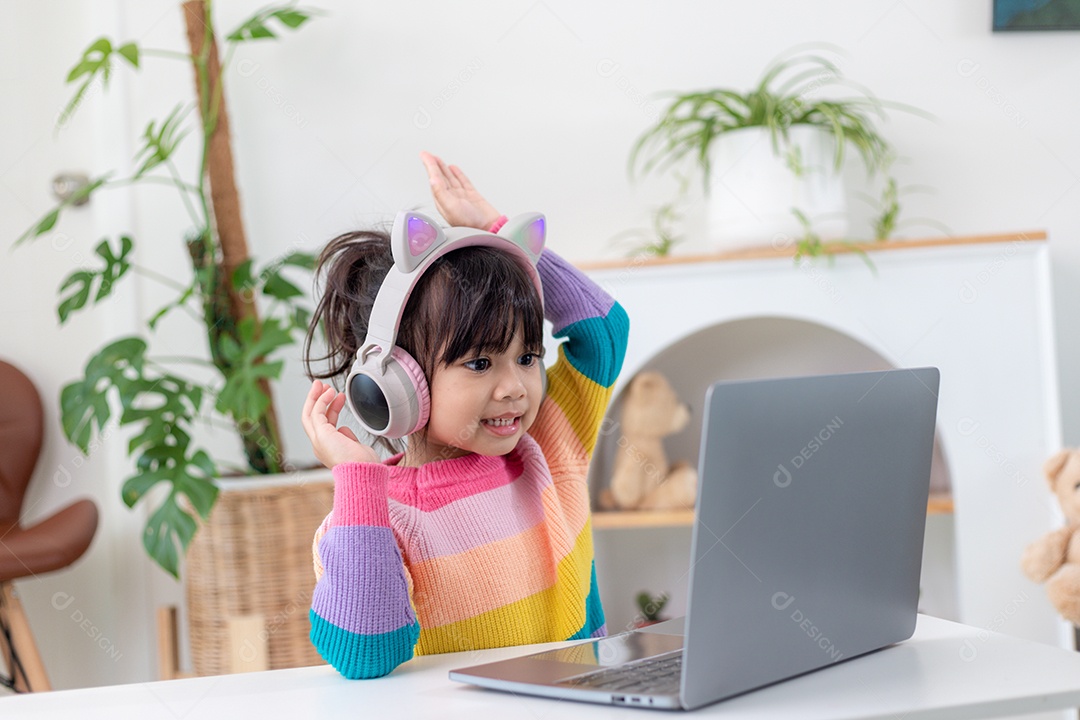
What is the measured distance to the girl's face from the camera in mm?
917

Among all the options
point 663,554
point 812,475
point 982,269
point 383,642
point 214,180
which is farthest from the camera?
point 663,554

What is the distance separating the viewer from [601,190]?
225cm

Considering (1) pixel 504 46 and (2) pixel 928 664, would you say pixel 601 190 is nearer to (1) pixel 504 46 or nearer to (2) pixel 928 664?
(1) pixel 504 46

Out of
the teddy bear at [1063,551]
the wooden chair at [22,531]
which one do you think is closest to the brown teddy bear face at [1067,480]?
the teddy bear at [1063,551]

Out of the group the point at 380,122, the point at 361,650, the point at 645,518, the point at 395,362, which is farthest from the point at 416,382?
the point at 380,122

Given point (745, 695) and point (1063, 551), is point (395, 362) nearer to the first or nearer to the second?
point (745, 695)

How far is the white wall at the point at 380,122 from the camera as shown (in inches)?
85.7

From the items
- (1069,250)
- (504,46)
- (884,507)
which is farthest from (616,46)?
(884,507)

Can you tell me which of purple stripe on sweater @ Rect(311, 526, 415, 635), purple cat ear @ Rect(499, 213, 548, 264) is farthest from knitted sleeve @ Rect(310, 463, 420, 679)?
purple cat ear @ Rect(499, 213, 548, 264)

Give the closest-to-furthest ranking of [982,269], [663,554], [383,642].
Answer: [383,642]
[982,269]
[663,554]

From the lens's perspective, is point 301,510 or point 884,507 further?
point 301,510

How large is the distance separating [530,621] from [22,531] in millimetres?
1536

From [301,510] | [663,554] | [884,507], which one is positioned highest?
[884,507]

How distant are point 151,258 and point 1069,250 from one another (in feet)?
6.61
